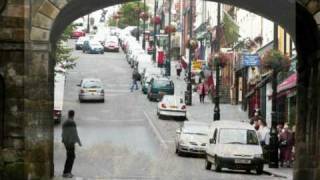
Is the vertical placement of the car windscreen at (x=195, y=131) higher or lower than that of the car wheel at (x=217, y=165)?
higher

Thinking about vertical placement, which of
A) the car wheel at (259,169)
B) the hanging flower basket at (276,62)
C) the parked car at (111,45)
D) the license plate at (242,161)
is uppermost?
the parked car at (111,45)

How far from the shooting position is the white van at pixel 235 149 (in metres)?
29.4

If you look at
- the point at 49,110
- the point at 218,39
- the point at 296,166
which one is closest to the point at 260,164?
the point at 296,166

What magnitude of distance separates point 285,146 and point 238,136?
224cm

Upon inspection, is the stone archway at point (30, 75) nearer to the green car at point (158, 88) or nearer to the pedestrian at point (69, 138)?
the pedestrian at point (69, 138)

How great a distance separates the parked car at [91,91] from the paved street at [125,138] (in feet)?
1.86

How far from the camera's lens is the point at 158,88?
62.2 metres

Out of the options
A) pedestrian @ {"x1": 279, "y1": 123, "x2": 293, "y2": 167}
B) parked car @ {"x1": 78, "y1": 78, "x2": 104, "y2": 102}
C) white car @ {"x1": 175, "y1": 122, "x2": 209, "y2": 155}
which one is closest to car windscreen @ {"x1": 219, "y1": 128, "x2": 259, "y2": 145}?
pedestrian @ {"x1": 279, "y1": 123, "x2": 293, "y2": 167}

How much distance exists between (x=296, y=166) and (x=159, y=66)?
58644mm

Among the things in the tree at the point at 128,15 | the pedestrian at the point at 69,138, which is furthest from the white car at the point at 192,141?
the tree at the point at 128,15

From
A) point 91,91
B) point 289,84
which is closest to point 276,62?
point 289,84

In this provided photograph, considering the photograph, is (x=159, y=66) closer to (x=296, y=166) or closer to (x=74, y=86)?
(x=74, y=86)

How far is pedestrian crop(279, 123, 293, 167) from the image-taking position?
31844 mm

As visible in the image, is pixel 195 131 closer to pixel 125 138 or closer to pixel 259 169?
pixel 125 138
